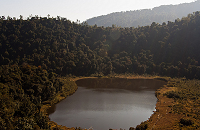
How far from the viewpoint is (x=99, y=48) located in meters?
122

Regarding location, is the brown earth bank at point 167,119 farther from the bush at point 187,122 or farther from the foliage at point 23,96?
the foliage at point 23,96

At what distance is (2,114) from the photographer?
94.3 feet

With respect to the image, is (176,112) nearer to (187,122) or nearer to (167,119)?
(167,119)

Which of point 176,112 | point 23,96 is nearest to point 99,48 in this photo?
point 176,112

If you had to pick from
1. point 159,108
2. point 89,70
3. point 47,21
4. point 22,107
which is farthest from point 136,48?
point 22,107

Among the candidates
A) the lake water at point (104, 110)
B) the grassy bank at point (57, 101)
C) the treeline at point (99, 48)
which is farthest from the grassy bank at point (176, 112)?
the treeline at point (99, 48)

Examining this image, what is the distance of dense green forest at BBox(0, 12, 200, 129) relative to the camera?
9812 cm

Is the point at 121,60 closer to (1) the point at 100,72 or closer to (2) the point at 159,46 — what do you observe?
(1) the point at 100,72

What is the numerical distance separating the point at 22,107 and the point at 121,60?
8543 centimetres

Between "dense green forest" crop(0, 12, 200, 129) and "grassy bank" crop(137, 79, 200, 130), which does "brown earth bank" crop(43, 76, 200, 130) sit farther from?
"dense green forest" crop(0, 12, 200, 129)

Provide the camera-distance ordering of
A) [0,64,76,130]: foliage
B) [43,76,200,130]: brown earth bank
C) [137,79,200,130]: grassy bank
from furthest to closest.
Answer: [137,79,200,130]: grassy bank < [43,76,200,130]: brown earth bank < [0,64,76,130]: foliage

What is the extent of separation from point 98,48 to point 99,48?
5.56 ft

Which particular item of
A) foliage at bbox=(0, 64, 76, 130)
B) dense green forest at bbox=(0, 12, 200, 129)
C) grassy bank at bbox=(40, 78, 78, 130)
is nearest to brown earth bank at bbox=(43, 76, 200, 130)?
grassy bank at bbox=(40, 78, 78, 130)

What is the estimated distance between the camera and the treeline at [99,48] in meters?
98.4
